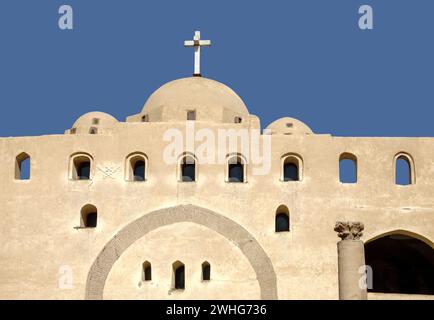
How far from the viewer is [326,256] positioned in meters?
30.9

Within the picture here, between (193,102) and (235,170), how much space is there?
10.4 ft

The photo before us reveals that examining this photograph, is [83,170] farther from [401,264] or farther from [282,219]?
[401,264]

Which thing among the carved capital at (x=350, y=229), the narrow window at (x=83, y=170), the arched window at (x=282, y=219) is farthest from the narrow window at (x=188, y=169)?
the carved capital at (x=350, y=229)

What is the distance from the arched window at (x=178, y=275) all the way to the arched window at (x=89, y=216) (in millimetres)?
2910

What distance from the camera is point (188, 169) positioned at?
32.4 meters

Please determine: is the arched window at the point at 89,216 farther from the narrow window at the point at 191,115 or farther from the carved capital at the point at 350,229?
the carved capital at the point at 350,229

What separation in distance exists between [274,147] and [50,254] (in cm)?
766

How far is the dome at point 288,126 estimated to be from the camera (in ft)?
125

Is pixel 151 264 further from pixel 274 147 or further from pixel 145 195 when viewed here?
pixel 274 147

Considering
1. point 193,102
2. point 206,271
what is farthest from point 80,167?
point 206,271

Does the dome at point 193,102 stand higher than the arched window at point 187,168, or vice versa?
the dome at point 193,102

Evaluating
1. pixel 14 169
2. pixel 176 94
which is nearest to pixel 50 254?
pixel 14 169
